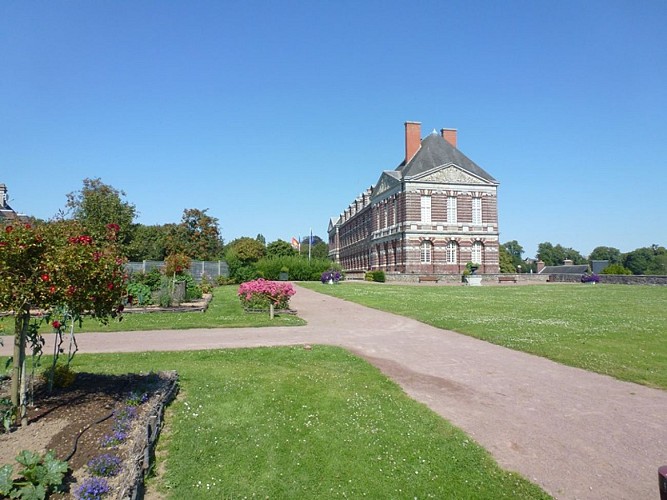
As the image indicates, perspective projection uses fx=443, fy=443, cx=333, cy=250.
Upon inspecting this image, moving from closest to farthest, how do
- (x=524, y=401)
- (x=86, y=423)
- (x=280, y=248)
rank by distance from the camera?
(x=86, y=423) < (x=524, y=401) < (x=280, y=248)

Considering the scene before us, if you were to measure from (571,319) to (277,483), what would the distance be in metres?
14.7

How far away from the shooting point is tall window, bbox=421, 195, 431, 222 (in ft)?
162

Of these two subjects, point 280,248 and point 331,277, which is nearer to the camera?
point 331,277

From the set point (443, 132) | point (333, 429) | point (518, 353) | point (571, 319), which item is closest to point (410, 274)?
point (443, 132)

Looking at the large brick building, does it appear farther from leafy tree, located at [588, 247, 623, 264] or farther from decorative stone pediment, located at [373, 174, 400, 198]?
leafy tree, located at [588, 247, 623, 264]

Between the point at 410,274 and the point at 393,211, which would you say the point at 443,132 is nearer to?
the point at 393,211

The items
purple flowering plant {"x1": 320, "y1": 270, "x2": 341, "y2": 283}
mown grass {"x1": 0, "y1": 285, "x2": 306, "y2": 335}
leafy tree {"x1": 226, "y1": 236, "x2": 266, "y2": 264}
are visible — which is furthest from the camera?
leafy tree {"x1": 226, "y1": 236, "x2": 266, "y2": 264}

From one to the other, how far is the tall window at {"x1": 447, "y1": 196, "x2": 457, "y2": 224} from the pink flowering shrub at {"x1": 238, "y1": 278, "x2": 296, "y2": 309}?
34.9 m

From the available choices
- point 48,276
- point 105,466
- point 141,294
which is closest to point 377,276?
point 141,294

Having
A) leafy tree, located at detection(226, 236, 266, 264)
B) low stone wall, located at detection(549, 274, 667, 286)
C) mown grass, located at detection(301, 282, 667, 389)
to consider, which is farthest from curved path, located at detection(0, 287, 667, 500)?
leafy tree, located at detection(226, 236, 266, 264)

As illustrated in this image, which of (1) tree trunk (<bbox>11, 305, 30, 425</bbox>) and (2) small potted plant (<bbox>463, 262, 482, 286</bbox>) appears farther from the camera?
(2) small potted plant (<bbox>463, 262, 482, 286</bbox>)

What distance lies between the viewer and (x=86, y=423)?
17.7ft

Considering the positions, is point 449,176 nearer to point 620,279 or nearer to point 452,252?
point 452,252

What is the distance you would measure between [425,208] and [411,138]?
10213 mm
